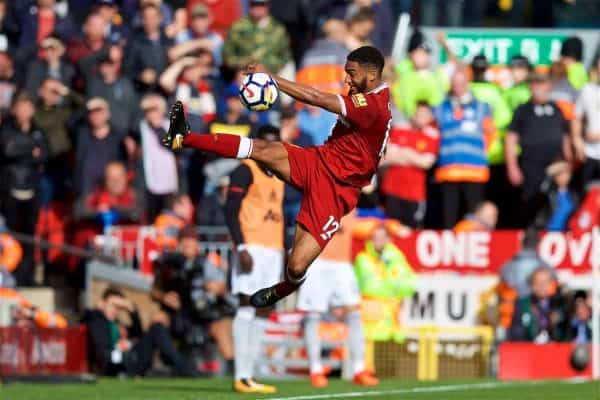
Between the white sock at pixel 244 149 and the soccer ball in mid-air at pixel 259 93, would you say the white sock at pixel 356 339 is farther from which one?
the soccer ball in mid-air at pixel 259 93

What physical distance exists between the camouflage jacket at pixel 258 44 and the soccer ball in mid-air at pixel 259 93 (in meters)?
8.66

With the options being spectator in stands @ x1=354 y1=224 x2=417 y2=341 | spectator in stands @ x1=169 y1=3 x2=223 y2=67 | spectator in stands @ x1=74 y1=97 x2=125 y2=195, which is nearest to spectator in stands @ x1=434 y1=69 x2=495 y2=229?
spectator in stands @ x1=354 y1=224 x2=417 y2=341

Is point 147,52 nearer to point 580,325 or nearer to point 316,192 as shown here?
point 580,325

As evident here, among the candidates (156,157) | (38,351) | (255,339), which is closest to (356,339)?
(255,339)

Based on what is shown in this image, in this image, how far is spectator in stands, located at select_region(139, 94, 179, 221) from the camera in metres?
21.1

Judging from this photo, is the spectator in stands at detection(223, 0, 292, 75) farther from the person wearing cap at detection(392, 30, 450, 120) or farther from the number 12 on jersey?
the number 12 on jersey

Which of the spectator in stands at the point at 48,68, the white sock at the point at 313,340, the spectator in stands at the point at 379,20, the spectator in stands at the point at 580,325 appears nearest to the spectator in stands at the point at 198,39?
the spectator in stands at the point at 48,68

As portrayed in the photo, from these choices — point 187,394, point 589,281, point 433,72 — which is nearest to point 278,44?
point 433,72

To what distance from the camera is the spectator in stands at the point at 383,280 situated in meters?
19.5

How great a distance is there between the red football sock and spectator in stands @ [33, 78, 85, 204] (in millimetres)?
8113

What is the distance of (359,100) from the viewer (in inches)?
536

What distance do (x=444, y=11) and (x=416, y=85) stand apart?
7.63 ft

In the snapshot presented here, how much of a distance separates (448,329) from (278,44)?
4.49 metres

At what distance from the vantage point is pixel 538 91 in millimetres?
21234
